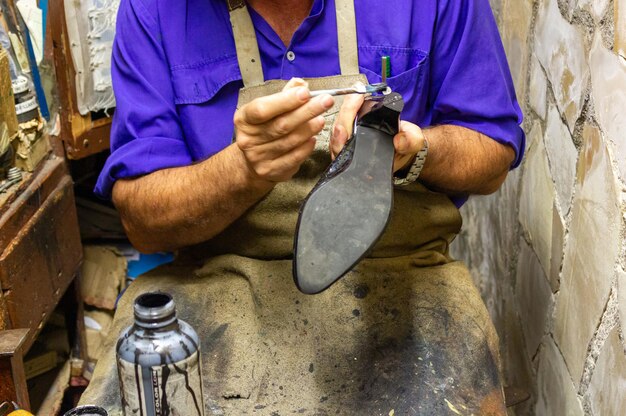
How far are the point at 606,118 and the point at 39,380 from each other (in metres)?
1.78

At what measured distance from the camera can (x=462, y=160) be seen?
61.4 inches

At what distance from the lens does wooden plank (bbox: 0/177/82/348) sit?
1827 millimetres

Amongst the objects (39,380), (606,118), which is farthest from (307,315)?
(39,380)

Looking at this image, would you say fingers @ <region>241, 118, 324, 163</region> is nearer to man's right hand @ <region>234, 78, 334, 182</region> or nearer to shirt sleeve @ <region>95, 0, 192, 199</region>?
man's right hand @ <region>234, 78, 334, 182</region>

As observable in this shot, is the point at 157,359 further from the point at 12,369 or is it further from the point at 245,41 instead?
the point at 245,41

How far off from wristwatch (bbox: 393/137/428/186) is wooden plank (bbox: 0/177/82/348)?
A: 91 centimetres

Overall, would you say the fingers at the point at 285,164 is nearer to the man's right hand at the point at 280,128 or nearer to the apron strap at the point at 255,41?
the man's right hand at the point at 280,128

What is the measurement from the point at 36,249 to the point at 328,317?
86 cm

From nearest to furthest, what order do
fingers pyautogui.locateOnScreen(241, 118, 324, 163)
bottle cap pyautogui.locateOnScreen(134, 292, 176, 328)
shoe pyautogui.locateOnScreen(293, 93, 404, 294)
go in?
bottle cap pyautogui.locateOnScreen(134, 292, 176, 328)
shoe pyautogui.locateOnScreen(293, 93, 404, 294)
fingers pyautogui.locateOnScreen(241, 118, 324, 163)

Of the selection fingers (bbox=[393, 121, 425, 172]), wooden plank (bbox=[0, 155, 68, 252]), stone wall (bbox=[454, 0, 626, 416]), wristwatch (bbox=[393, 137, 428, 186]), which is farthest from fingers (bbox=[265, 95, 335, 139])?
wooden plank (bbox=[0, 155, 68, 252])

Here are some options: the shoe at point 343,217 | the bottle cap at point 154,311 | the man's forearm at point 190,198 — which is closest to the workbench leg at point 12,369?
the man's forearm at point 190,198

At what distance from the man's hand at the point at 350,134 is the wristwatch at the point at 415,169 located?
0.06m

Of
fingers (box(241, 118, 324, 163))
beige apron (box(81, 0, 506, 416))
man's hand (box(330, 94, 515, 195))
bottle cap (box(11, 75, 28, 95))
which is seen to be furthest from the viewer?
bottle cap (box(11, 75, 28, 95))

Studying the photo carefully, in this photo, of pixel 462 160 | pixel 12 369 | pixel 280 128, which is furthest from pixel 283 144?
pixel 12 369
